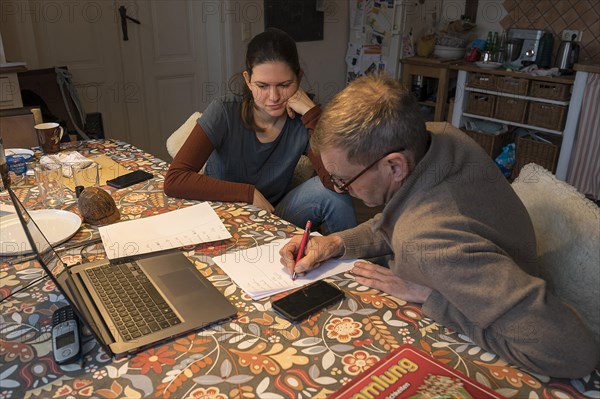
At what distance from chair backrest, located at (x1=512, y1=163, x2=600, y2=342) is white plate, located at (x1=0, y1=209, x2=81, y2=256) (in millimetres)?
1156

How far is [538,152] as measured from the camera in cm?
345

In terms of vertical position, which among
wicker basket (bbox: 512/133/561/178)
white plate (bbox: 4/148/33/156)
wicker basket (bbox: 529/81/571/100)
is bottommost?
wicker basket (bbox: 512/133/561/178)

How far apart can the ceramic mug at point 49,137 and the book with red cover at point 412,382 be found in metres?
1.63

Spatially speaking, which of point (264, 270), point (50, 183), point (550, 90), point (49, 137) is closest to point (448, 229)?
point (264, 270)

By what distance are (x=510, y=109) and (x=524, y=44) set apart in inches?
21.2

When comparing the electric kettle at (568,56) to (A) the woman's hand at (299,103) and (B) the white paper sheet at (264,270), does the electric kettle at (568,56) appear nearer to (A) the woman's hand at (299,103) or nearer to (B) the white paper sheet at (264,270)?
(A) the woman's hand at (299,103)

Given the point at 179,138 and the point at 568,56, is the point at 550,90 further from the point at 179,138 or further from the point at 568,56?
the point at 179,138

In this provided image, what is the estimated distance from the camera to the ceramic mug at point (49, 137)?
1.89 metres

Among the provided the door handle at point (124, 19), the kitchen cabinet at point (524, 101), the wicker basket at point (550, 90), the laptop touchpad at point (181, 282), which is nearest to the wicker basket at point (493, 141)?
the kitchen cabinet at point (524, 101)

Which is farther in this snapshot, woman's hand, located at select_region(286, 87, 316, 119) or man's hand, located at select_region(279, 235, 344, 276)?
woman's hand, located at select_region(286, 87, 316, 119)

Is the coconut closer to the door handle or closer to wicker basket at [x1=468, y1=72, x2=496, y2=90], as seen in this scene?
the door handle

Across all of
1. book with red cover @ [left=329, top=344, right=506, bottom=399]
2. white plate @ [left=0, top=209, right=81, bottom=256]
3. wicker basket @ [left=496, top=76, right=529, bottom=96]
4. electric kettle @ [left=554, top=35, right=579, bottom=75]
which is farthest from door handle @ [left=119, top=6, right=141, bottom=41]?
book with red cover @ [left=329, top=344, right=506, bottom=399]

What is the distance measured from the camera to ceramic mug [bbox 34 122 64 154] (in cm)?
189

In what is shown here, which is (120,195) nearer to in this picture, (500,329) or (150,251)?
(150,251)
